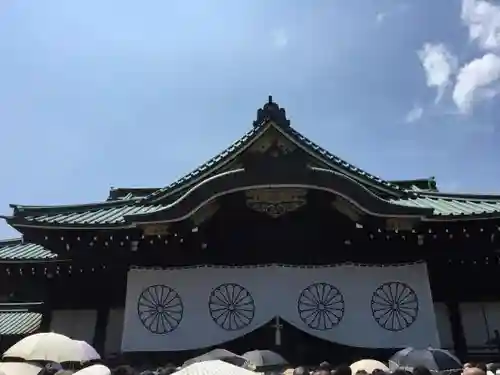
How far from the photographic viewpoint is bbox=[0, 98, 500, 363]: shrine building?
1109 centimetres

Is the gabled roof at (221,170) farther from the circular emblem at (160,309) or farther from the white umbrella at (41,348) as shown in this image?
the white umbrella at (41,348)

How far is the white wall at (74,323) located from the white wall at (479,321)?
371 inches

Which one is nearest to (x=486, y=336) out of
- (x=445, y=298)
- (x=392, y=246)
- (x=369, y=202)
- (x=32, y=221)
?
(x=445, y=298)

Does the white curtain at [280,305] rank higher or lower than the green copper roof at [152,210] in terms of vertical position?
lower

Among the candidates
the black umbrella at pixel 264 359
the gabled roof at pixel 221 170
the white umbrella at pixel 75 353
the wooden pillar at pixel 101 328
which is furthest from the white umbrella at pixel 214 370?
the wooden pillar at pixel 101 328

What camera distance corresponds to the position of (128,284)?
11.6 meters

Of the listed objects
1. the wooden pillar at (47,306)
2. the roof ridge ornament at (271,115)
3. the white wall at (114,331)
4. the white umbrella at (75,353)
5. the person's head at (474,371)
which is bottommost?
the person's head at (474,371)

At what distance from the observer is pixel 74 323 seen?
12.4m

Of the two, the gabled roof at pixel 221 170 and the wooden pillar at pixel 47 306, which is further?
A: the wooden pillar at pixel 47 306

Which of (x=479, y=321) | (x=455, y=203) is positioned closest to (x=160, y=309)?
(x=479, y=321)

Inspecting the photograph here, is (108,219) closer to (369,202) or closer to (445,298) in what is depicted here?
(369,202)

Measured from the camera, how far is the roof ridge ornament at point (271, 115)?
12.1m

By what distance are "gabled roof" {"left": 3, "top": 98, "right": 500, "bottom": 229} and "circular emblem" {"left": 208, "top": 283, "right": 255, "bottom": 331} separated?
254cm

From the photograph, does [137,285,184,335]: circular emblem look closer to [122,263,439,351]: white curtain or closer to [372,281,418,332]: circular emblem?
[122,263,439,351]: white curtain
